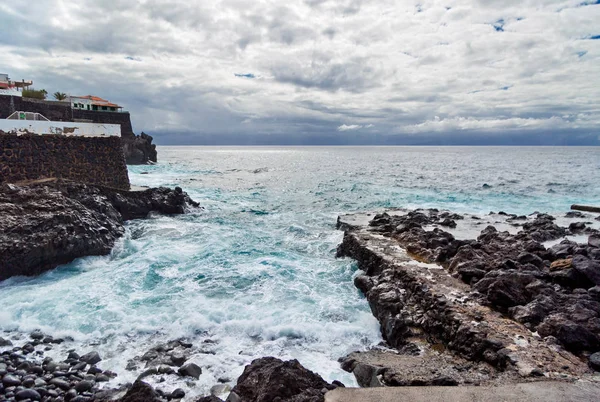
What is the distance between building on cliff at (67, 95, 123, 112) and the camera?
46031 mm

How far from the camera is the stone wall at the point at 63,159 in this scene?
57.4 ft

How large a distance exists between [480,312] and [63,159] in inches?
838

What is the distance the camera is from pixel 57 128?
19.9 m

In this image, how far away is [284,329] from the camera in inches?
372

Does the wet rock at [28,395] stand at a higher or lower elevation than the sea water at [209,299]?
higher

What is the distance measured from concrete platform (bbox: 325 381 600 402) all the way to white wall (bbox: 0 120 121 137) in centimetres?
2014

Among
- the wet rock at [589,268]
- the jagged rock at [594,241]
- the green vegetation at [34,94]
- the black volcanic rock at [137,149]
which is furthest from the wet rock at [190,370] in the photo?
the black volcanic rock at [137,149]

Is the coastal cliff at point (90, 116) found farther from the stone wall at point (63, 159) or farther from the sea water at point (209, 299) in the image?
the sea water at point (209, 299)

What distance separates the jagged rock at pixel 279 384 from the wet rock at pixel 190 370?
4.99 feet

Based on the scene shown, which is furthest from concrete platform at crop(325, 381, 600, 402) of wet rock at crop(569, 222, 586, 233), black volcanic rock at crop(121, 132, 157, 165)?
black volcanic rock at crop(121, 132, 157, 165)

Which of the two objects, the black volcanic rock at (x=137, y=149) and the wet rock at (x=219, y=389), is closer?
the wet rock at (x=219, y=389)

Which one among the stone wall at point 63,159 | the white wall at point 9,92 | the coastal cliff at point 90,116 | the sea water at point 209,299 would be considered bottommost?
the sea water at point 209,299

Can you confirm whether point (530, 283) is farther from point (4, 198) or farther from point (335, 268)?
point (4, 198)

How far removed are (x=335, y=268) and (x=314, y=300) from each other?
136 inches
